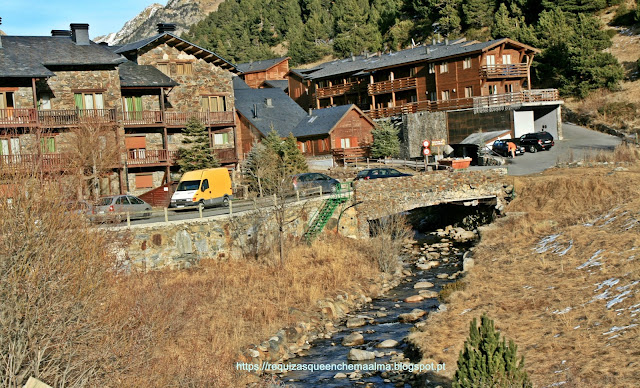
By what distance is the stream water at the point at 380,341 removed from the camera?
20.4 m

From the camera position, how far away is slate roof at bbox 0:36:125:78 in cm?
4138

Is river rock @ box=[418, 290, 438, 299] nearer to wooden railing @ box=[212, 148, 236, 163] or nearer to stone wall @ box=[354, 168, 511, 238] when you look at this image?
stone wall @ box=[354, 168, 511, 238]

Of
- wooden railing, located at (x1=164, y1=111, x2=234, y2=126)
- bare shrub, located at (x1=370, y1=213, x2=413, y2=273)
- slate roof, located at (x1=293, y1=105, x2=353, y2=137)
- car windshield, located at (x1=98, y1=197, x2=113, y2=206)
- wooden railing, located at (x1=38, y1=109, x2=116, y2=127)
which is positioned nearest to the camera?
bare shrub, located at (x1=370, y1=213, x2=413, y2=273)

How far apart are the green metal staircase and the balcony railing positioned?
24.7 metres

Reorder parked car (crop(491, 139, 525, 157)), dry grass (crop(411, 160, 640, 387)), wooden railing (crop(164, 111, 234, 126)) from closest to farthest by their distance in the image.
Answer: dry grass (crop(411, 160, 640, 387)) → wooden railing (crop(164, 111, 234, 126)) → parked car (crop(491, 139, 525, 157))

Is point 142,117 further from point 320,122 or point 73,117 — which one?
point 320,122

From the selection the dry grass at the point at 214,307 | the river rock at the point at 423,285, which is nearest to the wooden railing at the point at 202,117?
the dry grass at the point at 214,307

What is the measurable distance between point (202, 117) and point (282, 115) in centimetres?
1327

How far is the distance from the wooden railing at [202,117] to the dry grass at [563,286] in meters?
24.8

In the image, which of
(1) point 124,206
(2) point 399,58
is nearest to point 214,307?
(1) point 124,206

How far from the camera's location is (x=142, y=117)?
48.5m

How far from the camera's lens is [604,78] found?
65.4 meters

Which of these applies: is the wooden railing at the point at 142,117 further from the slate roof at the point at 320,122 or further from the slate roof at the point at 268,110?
the slate roof at the point at 320,122

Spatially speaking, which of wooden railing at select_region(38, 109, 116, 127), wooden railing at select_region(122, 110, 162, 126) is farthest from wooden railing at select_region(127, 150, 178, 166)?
wooden railing at select_region(38, 109, 116, 127)
